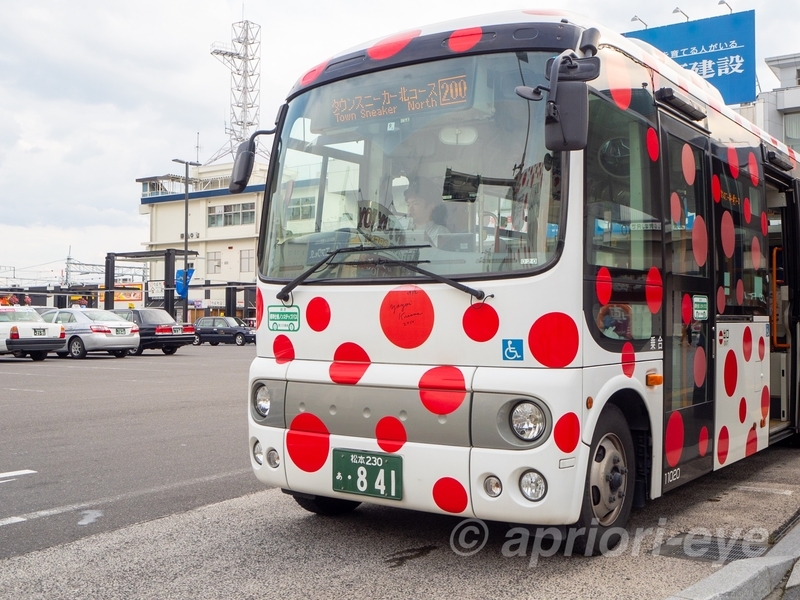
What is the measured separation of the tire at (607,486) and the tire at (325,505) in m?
1.56

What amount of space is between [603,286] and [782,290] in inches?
165

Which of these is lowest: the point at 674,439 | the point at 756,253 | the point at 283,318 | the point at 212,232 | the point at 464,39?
the point at 674,439

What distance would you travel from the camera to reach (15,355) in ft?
86.2

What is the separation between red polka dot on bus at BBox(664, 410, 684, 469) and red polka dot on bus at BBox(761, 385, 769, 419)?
180 cm

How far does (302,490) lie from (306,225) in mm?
1535

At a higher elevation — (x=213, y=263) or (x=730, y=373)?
(x=213, y=263)

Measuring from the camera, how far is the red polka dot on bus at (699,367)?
5.66 metres

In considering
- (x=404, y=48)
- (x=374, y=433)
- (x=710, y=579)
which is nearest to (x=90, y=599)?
(x=374, y=433)

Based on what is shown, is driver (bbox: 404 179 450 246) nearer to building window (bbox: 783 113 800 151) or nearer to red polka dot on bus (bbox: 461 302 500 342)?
red polka dot on bus (bbox: 461 302 500 342)

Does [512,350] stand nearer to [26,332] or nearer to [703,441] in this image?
[703,441]

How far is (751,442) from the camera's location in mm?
6652

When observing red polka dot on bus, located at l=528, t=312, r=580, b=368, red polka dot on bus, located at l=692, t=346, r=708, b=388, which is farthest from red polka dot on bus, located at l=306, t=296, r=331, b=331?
red polka dot on bus, located at l=692, t=346, r=708, b=388

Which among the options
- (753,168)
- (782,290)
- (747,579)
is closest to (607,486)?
(747,579)

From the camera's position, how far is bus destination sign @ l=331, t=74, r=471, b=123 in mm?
4707
